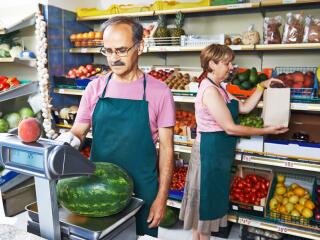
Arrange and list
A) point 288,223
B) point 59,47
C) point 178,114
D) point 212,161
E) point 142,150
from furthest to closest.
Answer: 1. point 59,47
2. point 178,114
3. point 288,223
4. point 212,161
5. point 142,150

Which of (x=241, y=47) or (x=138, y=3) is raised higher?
(x=138, y=3)

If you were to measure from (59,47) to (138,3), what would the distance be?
1113 millimetres

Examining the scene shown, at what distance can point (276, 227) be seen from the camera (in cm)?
277

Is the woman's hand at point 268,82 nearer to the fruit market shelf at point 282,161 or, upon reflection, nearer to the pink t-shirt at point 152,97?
the fruit market shelf at point 282,161

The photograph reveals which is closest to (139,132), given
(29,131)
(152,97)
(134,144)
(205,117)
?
(134,144)

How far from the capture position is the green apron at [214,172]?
8.10 feet

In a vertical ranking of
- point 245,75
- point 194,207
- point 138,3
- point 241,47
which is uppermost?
point 138,3

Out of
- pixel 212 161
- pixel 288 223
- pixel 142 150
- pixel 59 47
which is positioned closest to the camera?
pixel 142 150

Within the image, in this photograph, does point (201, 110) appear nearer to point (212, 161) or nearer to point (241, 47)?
point (212, 161)

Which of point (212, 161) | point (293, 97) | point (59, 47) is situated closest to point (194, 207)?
point (212, 161)

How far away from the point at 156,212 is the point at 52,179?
0.80 meters

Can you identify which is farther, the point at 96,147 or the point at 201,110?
the point at 201,110

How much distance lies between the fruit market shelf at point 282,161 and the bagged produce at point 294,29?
1.02 m

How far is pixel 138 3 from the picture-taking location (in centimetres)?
387
